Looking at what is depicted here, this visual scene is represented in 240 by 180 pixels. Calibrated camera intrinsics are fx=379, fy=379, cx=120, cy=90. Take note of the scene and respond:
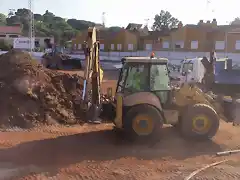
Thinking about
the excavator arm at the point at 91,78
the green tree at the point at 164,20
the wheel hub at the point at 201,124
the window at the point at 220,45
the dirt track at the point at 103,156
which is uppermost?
the green tree at the point at 164,20

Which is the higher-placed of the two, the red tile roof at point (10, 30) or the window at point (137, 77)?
A: the red tile roof at point (10, 30)

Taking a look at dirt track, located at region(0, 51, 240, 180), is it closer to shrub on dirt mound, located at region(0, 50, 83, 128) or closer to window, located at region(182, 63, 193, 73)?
shrub on dirt mound, located at region(0, 50, 83, 128)

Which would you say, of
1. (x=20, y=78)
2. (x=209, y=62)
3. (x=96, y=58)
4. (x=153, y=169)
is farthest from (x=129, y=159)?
(x=209, y=62)

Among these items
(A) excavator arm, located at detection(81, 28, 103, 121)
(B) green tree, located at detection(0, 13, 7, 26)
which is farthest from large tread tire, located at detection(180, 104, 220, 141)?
(B) green tree, located at detection(0, 13, 7, 26)

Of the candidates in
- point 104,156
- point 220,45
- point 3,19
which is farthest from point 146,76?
point 3,19

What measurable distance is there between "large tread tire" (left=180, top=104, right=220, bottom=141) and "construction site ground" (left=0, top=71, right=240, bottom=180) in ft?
0.68

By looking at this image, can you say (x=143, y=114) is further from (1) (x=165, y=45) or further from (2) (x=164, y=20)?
(2) (x=164, y=20)

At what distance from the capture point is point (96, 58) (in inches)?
427

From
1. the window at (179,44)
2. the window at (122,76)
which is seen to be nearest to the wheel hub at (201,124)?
the window at (122,76)

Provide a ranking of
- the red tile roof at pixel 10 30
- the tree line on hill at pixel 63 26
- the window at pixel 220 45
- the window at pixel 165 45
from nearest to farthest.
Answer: the window at pixel 220 45 < the window at pixel 165 45 < the red tile roof at pixel 10 30 < the tree line on hill at pixel 63 26

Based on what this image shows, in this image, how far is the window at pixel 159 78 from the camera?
9.71 m

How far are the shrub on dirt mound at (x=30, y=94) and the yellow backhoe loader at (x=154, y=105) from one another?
10.3 ft

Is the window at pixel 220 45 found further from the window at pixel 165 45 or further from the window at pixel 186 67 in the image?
the window at pixel 186 67

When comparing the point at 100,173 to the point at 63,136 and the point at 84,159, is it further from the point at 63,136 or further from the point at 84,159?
the point at 63,136
